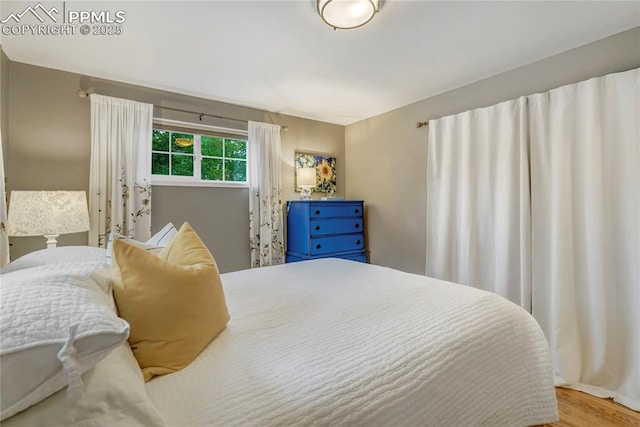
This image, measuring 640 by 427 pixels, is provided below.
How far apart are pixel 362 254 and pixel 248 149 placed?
1.78 meters

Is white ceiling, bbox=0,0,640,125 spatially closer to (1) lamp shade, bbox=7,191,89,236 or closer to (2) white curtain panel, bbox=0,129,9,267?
(2) white curtain panel, bbox=0,129,9,267

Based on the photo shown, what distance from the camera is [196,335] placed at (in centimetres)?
88

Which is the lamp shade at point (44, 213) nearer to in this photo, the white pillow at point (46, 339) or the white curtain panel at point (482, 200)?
the white pillow at point (46, 339)

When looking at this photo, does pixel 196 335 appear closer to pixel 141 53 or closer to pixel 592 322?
pixel 141 53

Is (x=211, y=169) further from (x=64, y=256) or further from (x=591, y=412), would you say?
(x=591, y=412)

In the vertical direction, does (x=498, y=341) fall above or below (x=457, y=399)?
above

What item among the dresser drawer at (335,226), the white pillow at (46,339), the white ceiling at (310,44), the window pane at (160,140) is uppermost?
the white ceiling at (310,44)

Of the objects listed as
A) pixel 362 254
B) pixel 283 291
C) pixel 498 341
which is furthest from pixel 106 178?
pixel 498 341

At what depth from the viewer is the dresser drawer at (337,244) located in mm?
2969

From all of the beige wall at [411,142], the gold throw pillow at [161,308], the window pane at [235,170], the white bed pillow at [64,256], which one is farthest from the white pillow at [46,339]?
the beige wall at [411,142]

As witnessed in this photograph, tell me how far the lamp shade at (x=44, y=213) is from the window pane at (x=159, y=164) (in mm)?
853

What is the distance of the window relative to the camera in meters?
2.69

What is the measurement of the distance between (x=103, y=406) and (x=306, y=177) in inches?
111

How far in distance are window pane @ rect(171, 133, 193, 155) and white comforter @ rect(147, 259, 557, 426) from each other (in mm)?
1935
